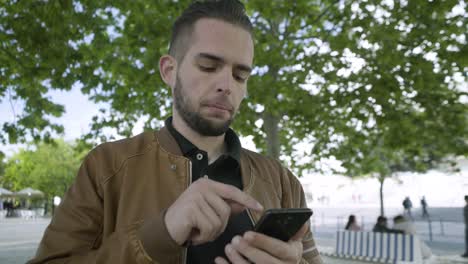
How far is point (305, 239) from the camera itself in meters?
2.05

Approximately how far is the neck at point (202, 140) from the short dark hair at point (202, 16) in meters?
0.31

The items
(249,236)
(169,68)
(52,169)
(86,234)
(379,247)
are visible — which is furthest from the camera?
(52,169)

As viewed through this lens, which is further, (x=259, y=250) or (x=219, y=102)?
(x=219, y=102)

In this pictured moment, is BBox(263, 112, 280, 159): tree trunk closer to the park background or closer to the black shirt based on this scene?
the park background

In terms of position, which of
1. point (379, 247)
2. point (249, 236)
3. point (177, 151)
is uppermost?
point (177, 151)

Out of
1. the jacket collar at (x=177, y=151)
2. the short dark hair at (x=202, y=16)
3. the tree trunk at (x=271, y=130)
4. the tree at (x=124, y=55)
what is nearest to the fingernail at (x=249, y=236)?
the jacket collar at (x=177, y=151)

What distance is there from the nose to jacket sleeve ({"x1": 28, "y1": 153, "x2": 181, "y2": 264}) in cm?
65

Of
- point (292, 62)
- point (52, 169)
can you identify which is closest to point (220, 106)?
point (292, 62)

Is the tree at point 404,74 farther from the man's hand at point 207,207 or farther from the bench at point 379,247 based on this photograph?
the man's hand at point 207,207

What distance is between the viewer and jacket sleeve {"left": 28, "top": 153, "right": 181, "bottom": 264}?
1449 millimetres

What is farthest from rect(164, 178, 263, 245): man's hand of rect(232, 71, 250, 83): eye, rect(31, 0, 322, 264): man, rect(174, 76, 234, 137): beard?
rect(232, 71, 250, 83): eye

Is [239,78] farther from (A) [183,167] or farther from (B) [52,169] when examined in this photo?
(B) [52,169]

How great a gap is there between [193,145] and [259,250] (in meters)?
0.82

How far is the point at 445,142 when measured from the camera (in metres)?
9.86
